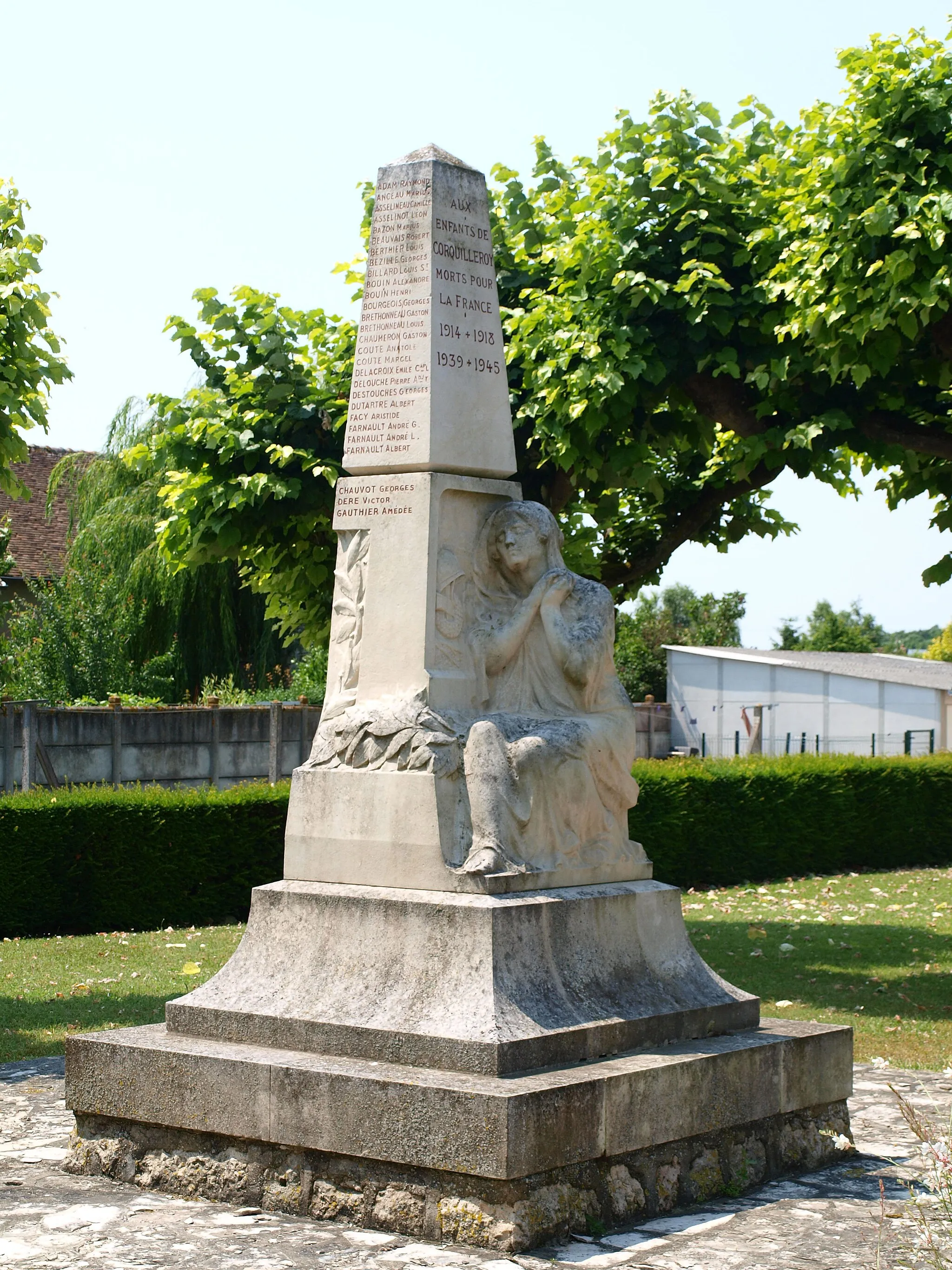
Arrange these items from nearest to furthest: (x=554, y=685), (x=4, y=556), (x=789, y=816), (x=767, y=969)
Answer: (x=554, y=685)
(x=767, y=969)
(x=789, y=816)
(x=4, y=556)

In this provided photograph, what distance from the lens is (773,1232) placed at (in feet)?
18.7

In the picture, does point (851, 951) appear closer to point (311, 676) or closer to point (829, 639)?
point (311, 676)

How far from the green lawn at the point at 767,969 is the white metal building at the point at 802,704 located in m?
14.9

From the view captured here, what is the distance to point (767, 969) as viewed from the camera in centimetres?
1308

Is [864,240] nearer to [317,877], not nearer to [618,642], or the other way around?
[317,877]

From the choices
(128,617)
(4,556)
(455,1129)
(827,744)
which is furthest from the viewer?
(827,744)

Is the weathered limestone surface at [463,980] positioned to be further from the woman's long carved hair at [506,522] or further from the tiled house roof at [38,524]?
the tiled house roof at [38,524]

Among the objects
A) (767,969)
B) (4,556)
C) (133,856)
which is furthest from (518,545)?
(4,556)

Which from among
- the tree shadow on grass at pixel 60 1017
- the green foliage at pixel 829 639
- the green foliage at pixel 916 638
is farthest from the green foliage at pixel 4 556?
the green foliage at pixel 916 638

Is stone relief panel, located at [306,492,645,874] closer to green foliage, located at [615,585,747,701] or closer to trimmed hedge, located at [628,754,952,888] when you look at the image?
trimmed hedge, located at [628,754,952,888]

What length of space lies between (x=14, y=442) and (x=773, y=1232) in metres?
7.11

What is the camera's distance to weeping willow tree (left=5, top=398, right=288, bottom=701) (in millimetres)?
24531

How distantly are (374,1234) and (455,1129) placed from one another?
50 cm

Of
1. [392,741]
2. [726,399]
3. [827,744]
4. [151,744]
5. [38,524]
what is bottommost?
[151,744]
